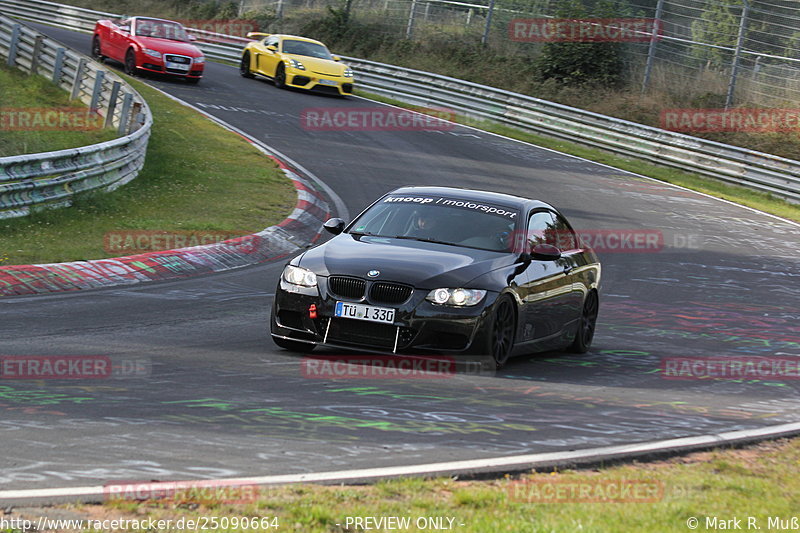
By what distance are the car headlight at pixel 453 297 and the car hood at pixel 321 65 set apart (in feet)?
78.3

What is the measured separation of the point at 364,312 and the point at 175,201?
31.9ft

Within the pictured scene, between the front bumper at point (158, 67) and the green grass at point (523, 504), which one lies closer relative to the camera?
the green grass at point (523, 504)

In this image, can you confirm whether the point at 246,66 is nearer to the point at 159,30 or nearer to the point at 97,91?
the point at 159,30

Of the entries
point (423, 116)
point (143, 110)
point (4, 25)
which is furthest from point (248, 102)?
point (143, 110)

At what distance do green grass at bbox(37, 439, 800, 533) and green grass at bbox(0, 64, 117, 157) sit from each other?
45.8ft

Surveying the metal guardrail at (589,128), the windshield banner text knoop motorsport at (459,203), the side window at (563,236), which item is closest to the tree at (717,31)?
the metal guardrail at (589,128)

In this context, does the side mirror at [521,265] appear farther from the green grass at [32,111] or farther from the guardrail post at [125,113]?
the guardrail post at [125,113]

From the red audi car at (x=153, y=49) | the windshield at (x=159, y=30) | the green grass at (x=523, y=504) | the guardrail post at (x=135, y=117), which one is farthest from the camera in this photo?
the windshield at (x=159, y=30)

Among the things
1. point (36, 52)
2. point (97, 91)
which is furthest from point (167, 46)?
point (97, 91)

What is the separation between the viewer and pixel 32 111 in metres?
22.6

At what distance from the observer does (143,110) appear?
2048 cm

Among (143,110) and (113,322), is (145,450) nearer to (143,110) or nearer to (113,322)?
(113,322)

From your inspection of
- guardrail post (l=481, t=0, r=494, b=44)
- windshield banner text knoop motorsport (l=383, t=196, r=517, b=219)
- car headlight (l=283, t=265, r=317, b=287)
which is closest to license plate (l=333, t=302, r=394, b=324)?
car headlight (l=283, t=265, r=317, b=287)

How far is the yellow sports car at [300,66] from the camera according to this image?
104ft
